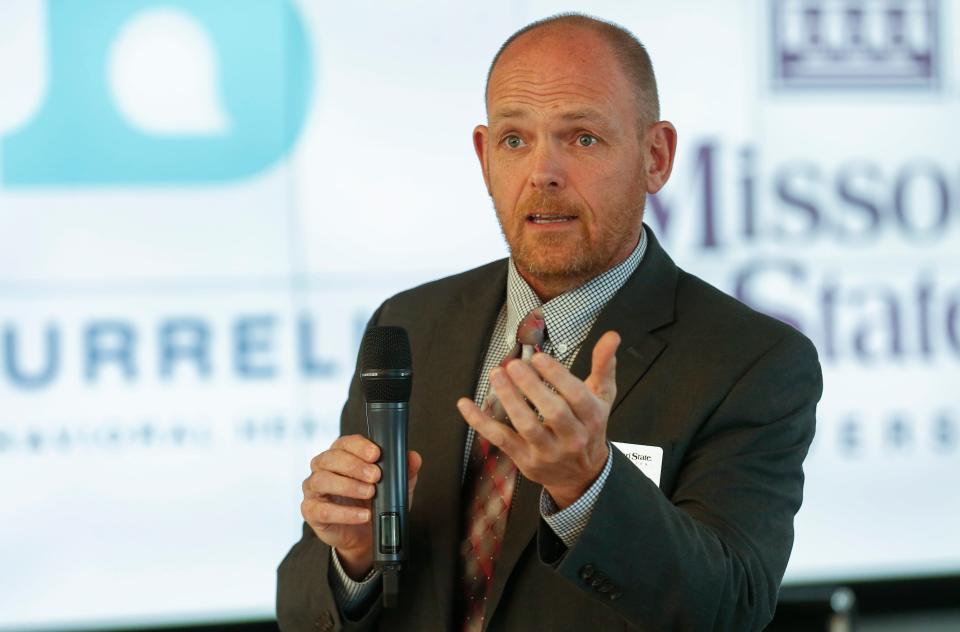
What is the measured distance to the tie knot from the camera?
6.58 feet

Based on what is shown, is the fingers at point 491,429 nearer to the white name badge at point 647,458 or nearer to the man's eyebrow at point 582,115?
the white name badge at point 647,458

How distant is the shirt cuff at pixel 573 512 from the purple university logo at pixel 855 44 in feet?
10.8

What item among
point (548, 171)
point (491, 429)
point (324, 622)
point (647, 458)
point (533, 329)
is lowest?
point (324, 622)

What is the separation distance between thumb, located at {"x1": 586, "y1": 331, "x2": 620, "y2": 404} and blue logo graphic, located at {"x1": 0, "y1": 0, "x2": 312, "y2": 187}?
2.92m

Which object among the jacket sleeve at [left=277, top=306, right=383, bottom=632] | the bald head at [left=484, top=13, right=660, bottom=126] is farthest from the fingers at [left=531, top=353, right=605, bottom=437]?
the bald head at [left=484, top=13, right=660, bottom=126]

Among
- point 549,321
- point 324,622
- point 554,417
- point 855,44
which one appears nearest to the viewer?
point 554,417

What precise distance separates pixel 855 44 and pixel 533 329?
10.1ft

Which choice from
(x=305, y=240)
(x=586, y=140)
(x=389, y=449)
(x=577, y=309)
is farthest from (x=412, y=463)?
(x=305, y=240)

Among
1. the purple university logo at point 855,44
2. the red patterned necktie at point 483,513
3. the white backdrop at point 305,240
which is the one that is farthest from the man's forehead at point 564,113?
the purple university logo at point 855,44

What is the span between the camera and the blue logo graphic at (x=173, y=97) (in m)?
4.04

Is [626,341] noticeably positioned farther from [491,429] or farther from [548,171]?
[491,429]

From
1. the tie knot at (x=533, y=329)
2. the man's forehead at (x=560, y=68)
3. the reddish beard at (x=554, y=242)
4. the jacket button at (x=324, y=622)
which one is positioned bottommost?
the jacket button at (x=324, y=622)

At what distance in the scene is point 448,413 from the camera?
2.05m

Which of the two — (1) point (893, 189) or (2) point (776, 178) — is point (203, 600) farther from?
(1) point (893, 189)
